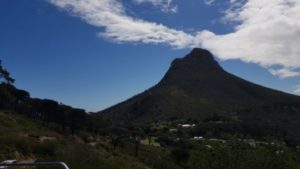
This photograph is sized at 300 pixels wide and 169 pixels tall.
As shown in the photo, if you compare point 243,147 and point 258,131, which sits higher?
point 258,131

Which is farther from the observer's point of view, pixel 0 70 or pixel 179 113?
pixel 179 113

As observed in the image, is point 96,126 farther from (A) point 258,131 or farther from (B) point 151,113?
(B) point 151,113

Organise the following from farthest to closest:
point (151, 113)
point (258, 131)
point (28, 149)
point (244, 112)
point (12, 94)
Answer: point (151, 113) → point (244, 112) → point (258, 131) → point (12, 94) → point (28, 149)

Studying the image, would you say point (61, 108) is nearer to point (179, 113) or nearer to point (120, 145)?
point (120, 145)

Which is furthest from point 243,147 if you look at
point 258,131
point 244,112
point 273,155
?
point 244,112

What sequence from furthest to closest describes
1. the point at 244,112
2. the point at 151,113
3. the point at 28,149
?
1. the point at 151,113
2. the point at 244,112
3. the point at 28,149

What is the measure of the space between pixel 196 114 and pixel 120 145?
117006 mm

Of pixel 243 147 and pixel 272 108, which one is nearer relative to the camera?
pixel 243 147

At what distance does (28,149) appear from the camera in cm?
2950

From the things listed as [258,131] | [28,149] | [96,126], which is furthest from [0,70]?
[258,131]

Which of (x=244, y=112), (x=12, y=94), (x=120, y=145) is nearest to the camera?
(x=120, y=145)

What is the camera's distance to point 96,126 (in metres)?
91.9

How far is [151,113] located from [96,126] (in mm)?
106524

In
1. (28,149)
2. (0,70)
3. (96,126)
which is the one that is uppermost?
(0,70)
